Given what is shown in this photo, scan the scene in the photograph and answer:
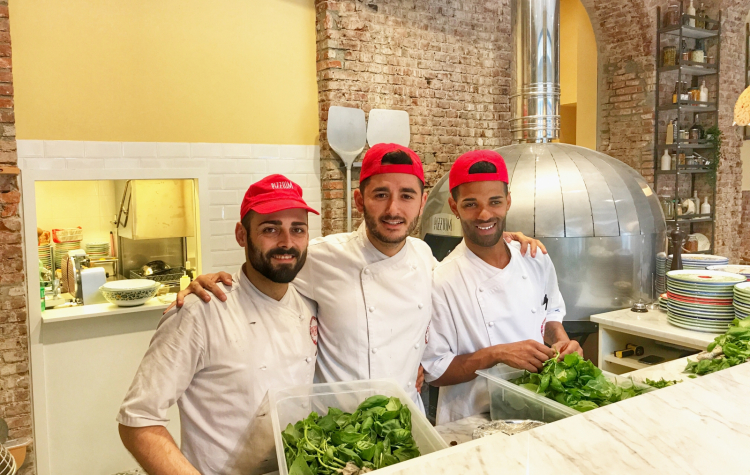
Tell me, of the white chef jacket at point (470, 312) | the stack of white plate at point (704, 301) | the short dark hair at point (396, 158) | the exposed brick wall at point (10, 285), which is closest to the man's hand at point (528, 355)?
the white chef jacket at point (470, 312)

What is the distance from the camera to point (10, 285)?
3363 millimetres

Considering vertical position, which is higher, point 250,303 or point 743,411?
point 250,303

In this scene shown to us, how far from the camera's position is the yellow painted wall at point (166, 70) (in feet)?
11.5

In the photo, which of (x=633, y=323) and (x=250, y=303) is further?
(x=633, y=323)

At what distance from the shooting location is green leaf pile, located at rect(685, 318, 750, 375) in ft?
6.01

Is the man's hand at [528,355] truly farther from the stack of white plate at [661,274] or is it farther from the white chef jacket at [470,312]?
the stack of white plate at [661,274]

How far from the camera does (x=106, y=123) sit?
12.2ft

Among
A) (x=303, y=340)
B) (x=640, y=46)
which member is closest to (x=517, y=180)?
(x=303, y=340)

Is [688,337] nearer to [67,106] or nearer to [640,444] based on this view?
[640,444]

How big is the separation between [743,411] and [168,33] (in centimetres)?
390

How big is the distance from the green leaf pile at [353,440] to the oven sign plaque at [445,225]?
7.78 ft

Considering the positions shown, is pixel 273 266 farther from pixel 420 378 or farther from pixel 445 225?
pixel 445 225

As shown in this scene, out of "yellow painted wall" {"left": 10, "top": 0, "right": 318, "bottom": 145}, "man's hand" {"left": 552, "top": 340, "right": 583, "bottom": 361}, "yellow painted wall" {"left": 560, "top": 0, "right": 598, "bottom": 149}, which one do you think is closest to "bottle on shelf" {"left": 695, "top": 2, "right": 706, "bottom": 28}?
"yellow painted wall" {"left": 560, "top": 0, "right": 598, "bottom": 149}

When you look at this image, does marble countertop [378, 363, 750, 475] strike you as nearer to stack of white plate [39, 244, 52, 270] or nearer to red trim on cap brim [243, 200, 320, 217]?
red trim on cap brim [243, 200, 320, 217]
